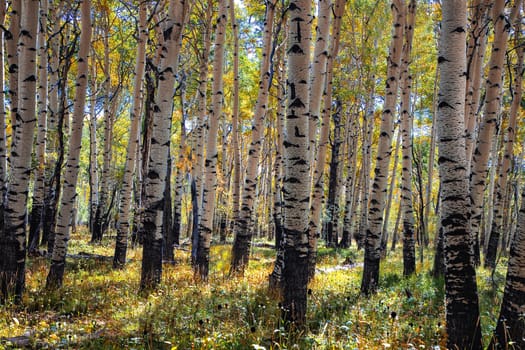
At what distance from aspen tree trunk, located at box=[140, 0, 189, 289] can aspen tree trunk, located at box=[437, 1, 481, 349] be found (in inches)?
178

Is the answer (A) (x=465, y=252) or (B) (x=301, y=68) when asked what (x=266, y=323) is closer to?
(A) (x=465, y=252)

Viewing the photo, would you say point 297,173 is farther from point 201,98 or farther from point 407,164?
point 201,98

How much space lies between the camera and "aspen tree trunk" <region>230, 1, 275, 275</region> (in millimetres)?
9500

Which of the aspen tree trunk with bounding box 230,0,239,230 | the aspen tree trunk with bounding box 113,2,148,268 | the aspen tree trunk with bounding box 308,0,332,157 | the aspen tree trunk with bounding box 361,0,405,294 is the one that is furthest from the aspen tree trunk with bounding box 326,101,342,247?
the aspen tree trunk with bounding box 308,0,332,157

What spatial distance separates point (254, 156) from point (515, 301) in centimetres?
691

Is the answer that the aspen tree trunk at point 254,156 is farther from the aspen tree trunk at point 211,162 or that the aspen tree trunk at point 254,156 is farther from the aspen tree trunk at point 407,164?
the aspen tree trunk at point 407,164

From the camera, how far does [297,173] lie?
4.57 meters

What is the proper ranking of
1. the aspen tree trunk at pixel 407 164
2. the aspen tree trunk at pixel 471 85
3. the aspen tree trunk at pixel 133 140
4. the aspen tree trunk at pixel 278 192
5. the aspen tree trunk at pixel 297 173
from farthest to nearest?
1. the aspen tree trunk at pixel 133 140
2. the aspen tree trunk at pixel 407 164
3. the aspen tree trunk at pixel 471 85
4. the aspen tree trunk at pixel 278 192
5. the aspen tree trunk at pixel 297 173

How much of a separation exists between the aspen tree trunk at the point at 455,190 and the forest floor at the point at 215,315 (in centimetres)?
39

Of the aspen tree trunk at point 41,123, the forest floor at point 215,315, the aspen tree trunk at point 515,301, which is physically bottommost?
the forest floor at point 215,315

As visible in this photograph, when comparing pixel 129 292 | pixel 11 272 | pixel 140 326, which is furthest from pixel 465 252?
pixel 11 272

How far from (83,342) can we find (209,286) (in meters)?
3.45

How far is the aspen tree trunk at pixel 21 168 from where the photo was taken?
5699mm

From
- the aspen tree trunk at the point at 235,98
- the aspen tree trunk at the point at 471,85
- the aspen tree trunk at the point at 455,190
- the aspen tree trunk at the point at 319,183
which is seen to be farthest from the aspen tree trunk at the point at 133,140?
the aspen tree trunk at the point at 455,190
